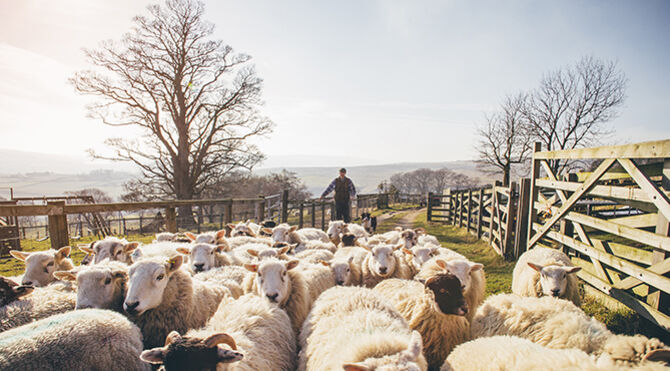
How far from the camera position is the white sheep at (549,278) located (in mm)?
3684

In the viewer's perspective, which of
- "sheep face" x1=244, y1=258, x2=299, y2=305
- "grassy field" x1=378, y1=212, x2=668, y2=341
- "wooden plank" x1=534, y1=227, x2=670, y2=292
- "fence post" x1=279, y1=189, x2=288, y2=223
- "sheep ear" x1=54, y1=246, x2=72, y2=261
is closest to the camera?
"wooden plank" x1=534, y1=227, x2=670, y2=292

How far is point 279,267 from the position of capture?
343cm

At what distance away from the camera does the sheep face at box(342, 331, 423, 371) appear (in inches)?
65.6

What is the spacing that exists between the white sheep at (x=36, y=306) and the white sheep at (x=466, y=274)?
A: 3752 millimetres

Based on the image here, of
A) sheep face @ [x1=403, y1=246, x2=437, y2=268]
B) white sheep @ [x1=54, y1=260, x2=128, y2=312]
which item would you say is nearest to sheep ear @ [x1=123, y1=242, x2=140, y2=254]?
white sheep @ [x1=54, y1=260, x2=128, y2=312]

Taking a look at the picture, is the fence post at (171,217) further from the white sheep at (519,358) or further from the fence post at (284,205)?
the white sheep at (519,358)

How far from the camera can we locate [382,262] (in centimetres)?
440

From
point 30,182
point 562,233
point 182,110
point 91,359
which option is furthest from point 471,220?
point 30,182

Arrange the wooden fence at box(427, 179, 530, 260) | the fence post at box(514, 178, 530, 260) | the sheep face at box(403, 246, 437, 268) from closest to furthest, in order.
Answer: the sheep face at box(403, 246, 437, 268) < the fence post at box(514, 178, 530, 260) < the wooden fence at box(427, 179, 530, 260)

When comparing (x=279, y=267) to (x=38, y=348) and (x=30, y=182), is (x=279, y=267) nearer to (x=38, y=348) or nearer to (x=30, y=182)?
(x=38, y=348)

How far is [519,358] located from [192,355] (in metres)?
1.98

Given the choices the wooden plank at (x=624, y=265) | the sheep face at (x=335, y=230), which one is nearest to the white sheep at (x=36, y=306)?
the wooden plank at (x=624, y=265)

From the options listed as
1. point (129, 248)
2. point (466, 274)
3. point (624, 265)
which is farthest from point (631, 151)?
point (129, 248)

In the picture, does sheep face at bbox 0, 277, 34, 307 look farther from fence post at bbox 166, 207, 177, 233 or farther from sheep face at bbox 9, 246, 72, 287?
fence post at bbox 166, 207, 177, 233
